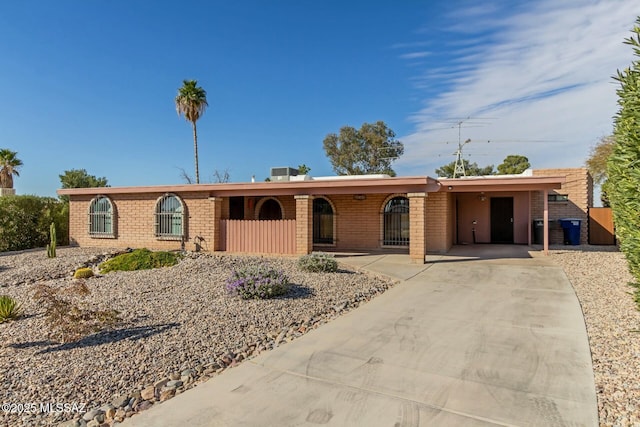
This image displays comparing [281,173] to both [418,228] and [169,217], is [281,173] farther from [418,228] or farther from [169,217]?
[418,228]

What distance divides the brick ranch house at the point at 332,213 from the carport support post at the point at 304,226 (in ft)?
0.11

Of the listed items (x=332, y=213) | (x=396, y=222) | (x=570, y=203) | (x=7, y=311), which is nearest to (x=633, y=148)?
(x=7, y=311)

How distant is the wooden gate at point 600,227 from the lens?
55.4 ft

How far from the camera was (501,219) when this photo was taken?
16938 mm

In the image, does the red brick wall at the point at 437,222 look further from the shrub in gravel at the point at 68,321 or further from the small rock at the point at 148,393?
the small rock at the point at 148,393

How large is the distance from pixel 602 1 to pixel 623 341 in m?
6.75

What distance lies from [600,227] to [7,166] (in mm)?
36970

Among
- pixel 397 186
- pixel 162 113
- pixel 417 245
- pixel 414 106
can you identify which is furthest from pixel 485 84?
pixel 162 113

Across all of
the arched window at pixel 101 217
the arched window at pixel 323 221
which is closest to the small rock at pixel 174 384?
the arched window at pixel 323 221

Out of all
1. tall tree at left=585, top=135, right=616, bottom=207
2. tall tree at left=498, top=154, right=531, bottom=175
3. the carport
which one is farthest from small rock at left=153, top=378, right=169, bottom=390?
tall tree at left=498, top=154, right=531, bottom=175

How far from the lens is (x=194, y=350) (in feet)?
14.0

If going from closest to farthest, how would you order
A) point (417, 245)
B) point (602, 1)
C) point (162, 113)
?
point (602, 1) → point (417, 245) → point (162, 113)

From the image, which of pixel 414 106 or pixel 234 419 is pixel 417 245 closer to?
pixel 234 419

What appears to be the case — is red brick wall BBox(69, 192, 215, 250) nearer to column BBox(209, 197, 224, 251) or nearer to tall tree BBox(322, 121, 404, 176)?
column BBox(209, 197, 224, 251)
